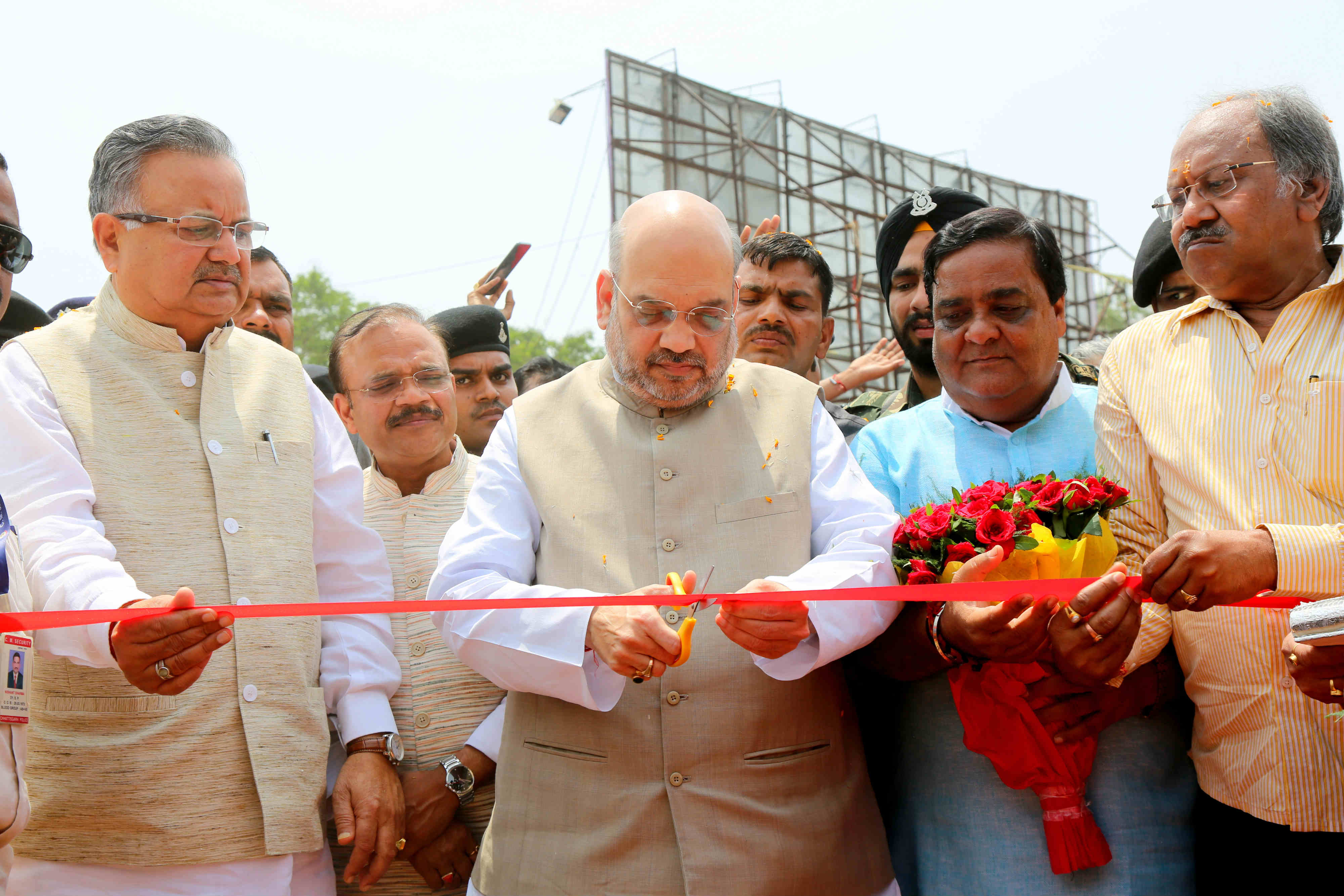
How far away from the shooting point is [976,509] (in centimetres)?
312

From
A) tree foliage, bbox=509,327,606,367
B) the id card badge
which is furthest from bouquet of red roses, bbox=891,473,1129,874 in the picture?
tree foliage, bbox=509,327,606,367

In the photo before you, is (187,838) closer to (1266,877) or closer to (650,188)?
(1266,877)

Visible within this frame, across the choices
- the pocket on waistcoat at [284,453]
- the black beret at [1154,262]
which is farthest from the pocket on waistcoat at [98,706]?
the black beret at [1154,262]

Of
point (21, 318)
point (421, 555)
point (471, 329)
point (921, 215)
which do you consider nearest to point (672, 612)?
point (421, 555)

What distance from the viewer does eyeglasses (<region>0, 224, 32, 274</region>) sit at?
12.8 ft

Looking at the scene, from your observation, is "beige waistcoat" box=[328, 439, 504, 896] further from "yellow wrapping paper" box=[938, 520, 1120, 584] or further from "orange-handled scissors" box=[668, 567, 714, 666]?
"yellow wrapping paper" box=[938, 520, 1120, 584]

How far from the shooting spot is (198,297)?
3.37 meters

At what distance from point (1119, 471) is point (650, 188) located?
61.7 feet

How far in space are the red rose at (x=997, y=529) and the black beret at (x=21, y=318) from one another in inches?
183

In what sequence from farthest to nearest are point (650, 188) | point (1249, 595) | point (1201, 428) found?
point (650, 188) < point (1201, 428) < point (1249, 595)

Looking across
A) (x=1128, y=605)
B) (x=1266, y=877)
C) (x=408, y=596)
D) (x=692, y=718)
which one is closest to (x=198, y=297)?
(x=408, y=596)

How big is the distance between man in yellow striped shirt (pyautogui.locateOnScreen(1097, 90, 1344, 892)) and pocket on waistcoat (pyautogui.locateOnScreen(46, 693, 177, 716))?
2.73 meters

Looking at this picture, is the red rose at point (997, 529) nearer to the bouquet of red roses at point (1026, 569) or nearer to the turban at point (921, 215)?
the bouquet of red roses at point (1026, 569)

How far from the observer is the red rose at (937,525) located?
3109 millimetres
